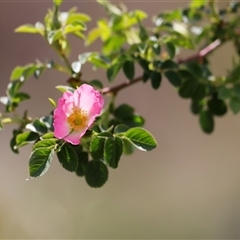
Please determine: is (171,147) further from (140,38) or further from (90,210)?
(140,38)

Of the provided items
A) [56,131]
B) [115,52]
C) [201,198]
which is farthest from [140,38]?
[201,198]

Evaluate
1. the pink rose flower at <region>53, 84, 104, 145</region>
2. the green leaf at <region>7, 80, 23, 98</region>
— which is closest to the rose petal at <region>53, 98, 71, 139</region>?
the pink rose flower at <region>53, 84, 104, 145</region>

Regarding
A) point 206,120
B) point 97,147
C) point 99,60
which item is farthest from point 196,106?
point 97,147

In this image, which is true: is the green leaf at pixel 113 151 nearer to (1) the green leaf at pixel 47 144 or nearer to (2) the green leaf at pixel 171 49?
(1) the green leaf at pixel 47 144

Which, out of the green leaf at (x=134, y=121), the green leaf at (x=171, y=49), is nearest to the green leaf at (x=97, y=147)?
the green leaf at (x=134, y=121)

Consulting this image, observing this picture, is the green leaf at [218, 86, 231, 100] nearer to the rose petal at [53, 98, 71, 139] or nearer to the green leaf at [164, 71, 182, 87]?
the green leaf at [164, 71, 182, 87]

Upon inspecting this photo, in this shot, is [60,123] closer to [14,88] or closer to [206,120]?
[14,88]
